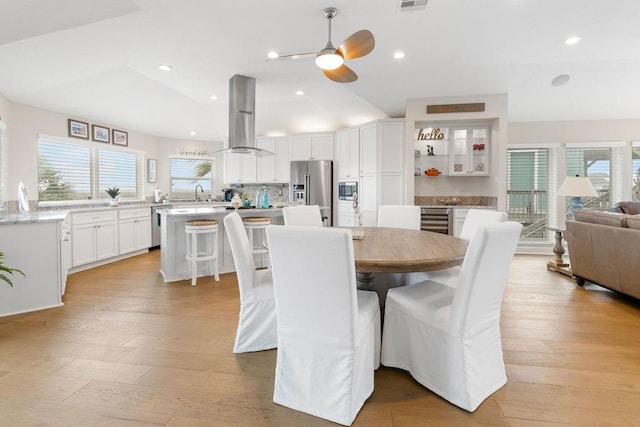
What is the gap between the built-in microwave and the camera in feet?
19.6

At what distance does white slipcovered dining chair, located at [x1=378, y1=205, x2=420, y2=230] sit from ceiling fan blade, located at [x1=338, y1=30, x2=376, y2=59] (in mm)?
1636

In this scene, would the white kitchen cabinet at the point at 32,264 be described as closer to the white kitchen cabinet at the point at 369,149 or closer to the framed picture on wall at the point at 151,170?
the framed picture on wall at the point at 151,170

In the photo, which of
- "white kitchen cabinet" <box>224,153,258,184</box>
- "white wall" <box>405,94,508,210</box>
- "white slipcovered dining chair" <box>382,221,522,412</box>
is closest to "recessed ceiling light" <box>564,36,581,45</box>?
"white wall" <box>405,94,508,210</box>

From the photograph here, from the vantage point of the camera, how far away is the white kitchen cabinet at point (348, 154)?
5.97 m

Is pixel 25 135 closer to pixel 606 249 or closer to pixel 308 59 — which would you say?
pixel 308 59

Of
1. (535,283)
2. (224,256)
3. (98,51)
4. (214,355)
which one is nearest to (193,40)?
(98,51)

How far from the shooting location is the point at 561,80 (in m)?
4.67

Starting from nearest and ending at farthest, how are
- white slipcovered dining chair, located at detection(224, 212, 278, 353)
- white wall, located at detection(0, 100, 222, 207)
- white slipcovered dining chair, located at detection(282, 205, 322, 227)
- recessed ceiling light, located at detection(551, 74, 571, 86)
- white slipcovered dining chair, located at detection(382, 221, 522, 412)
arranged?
1. white slipcovered dining chair, located at detection(382, 221, 522, 412)
2. white slipcovered dining chair, located at detection(224, 212, 278, 353)
3. white slipcovered dining chair, located at detection(282, 205, 322, 227)
4. white wall, located at detection(0, 100, 222, 207)
5. recessed ceiling light, located at detection(551, 74, 571, 86)

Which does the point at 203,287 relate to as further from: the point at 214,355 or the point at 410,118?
the point at 410,118

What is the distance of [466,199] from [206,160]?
5.61 m

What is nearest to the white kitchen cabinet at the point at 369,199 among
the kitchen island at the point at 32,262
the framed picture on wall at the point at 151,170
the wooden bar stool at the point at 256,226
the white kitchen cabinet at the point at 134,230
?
the wooden bar stool at the point at 256,226

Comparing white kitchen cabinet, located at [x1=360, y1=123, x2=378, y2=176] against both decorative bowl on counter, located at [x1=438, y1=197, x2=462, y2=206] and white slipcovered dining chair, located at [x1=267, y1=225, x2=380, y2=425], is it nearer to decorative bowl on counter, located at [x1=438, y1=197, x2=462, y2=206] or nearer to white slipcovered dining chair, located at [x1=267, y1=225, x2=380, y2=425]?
decorative bowl on counter, located at [x1=438, y1=197, x2=462, y2=206]

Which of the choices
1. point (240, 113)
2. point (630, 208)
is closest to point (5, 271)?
point (240, 113)

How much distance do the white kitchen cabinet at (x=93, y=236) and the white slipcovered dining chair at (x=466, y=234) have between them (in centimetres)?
441
